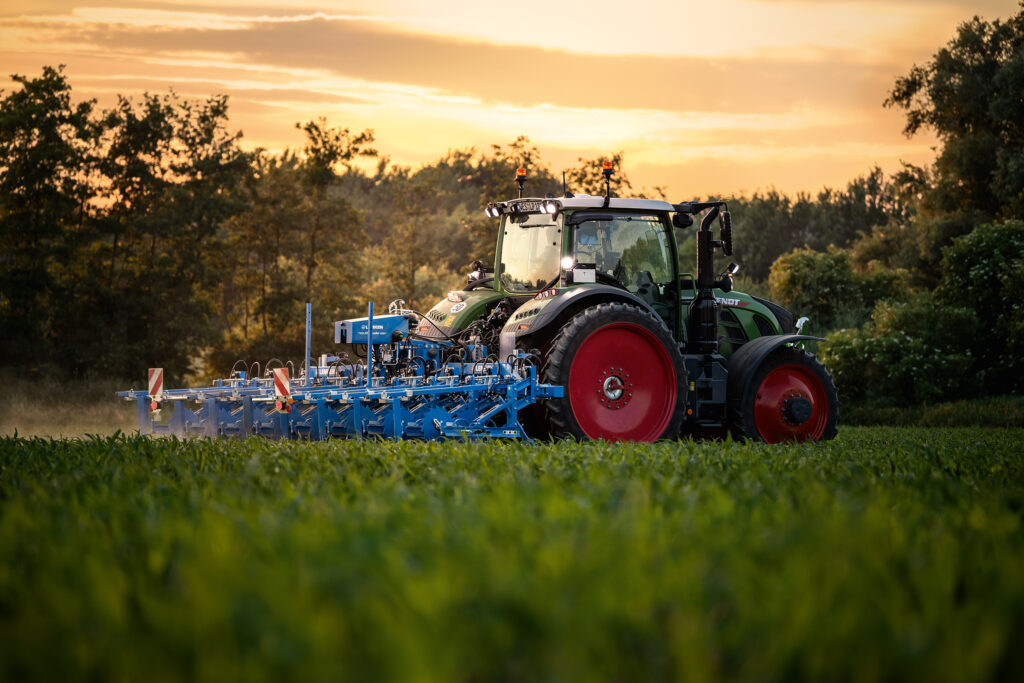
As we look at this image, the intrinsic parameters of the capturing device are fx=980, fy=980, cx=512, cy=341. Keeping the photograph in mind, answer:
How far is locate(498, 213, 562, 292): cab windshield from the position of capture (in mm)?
11055

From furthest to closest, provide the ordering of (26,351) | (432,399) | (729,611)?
(26,351)
(432,399)
(729,611)

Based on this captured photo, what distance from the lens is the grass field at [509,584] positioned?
2.28 m

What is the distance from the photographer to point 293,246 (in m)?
32.0

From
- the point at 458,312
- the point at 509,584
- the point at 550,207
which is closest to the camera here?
the point at 509,584

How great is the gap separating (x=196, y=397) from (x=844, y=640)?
38.4 ft

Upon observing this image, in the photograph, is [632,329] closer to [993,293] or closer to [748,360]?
[748,360]

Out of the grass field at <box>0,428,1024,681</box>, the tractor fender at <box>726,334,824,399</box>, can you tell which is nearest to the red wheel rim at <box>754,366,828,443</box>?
the tractor fender at <box>726,334,824,399</box>

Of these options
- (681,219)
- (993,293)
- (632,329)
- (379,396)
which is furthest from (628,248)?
(993,293)

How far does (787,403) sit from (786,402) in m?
0.02

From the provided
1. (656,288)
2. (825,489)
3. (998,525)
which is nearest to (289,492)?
(825,489)

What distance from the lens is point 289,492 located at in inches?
172

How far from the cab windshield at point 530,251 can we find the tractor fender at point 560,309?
66 centimetres

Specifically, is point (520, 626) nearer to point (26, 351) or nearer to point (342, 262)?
point (26, 351)

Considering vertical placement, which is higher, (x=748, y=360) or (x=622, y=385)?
(x=748, y=360)
